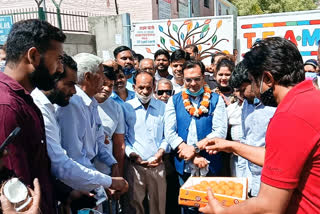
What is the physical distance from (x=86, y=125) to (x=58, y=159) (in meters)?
0.44

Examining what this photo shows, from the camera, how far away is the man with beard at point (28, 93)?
1.52 m

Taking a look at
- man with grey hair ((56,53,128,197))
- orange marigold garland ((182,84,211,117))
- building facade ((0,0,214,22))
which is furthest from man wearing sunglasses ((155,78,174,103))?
building facade ((0,0,214,22))

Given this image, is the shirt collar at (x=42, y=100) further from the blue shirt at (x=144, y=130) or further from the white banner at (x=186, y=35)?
the white banner at (x=186, y=35)

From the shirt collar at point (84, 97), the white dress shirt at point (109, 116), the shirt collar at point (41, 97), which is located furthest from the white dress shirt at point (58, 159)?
the white dress shirt at point (109, 116)

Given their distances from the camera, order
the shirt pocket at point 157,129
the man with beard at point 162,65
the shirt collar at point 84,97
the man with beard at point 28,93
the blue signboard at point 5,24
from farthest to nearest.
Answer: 1. the blue signboard at point 5,24
2. the man with beard at point 162,65
3. the shirt pocket at point 157,129
4. the shirt collar at point 84,97
5. the man with beard at point 28,93

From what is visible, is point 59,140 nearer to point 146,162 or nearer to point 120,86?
point 146,162

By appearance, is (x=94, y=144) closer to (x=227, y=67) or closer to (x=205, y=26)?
(x=227, y=67)

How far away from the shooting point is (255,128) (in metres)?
2.94

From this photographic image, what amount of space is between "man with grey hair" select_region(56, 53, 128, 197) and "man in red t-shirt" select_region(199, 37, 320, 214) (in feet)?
4.53

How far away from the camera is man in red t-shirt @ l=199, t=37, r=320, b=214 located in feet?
4.38

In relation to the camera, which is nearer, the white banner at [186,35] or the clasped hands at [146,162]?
the clasped hands at [146,162]

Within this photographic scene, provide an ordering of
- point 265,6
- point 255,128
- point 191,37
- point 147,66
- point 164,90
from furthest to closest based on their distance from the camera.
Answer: point 265,6, point 191,37, point 147,66, point 164,90, point 255,128

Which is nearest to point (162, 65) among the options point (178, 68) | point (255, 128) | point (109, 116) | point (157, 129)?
point (178, 68)

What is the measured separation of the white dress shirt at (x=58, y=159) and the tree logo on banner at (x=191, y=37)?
631 cm
